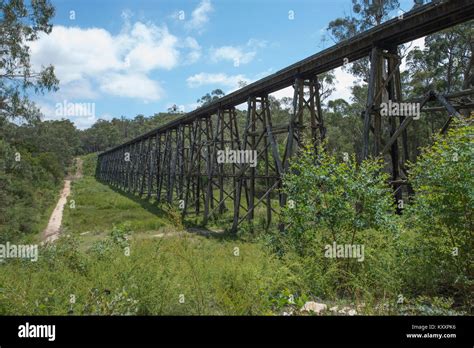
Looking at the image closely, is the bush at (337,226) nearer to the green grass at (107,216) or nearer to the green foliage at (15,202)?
the green grass at (107,216)

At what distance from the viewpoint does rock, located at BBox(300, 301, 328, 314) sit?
2.85 metres

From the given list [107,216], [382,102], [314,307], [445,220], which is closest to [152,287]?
[314,307]

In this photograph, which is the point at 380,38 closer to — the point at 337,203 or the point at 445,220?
the point at 337,203

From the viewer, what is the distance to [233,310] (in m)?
2.98

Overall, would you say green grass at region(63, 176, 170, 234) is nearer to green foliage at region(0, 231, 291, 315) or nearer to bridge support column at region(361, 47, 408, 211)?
green foliage at region(0, 231, 291, 315)

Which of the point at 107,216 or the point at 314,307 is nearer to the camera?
the point at 314,307

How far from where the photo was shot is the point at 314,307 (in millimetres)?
2957

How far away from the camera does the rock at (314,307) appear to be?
9.34 feet

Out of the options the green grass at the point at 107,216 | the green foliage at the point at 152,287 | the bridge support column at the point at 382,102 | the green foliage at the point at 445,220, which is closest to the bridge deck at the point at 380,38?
the bridge support column at the point at 382,102

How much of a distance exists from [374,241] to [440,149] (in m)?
1.33

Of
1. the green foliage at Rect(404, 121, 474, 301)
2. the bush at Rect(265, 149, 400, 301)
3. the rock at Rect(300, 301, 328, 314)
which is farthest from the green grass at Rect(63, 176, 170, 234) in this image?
the green foliage at Rect(404, 121, 474, 301)

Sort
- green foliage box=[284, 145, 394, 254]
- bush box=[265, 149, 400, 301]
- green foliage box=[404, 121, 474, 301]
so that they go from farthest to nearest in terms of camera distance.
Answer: green foliage box=[284, 145, 394, 254]
bush box=[265, 149, 400, 301]
green foliage box=[404, 121, 474, 301]
